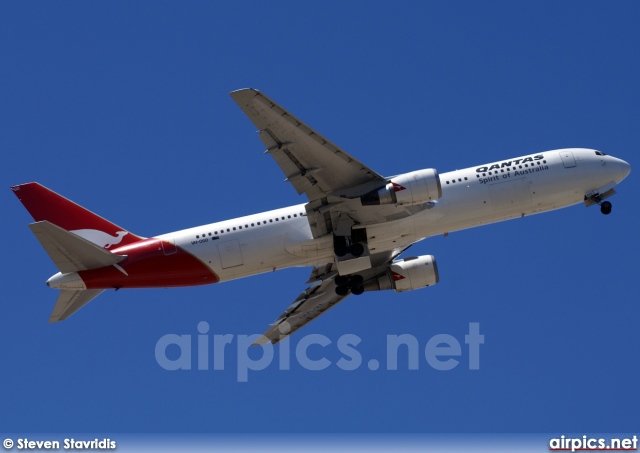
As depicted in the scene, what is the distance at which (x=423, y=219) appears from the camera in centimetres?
4903

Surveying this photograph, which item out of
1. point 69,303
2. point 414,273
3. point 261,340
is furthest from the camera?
point 261,340

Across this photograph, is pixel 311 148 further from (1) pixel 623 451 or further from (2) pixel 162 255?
(1) pixel 623 451

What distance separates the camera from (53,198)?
5059cm

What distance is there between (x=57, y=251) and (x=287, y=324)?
14868mm

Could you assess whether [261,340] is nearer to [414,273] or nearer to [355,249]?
[414,273]

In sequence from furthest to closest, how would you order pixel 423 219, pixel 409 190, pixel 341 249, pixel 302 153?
pixel 341 249
pixel 423 219
pixel 409 190
pixel 302 153

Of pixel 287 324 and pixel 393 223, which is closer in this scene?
pixel 393 223

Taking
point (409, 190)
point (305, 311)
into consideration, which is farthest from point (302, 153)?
point (305, 311)

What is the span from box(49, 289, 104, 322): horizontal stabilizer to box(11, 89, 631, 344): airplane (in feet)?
0.15

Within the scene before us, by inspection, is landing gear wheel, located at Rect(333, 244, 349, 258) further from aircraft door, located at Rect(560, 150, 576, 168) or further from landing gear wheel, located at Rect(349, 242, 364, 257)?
aircraft door, located at Rect(560, 150, 576, 168)

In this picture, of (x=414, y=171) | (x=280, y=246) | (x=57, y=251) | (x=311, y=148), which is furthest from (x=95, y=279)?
(x=414, y=171)

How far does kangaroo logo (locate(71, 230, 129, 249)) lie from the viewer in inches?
1984

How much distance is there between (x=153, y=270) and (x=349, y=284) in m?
10.3

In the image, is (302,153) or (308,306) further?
(308,306)
